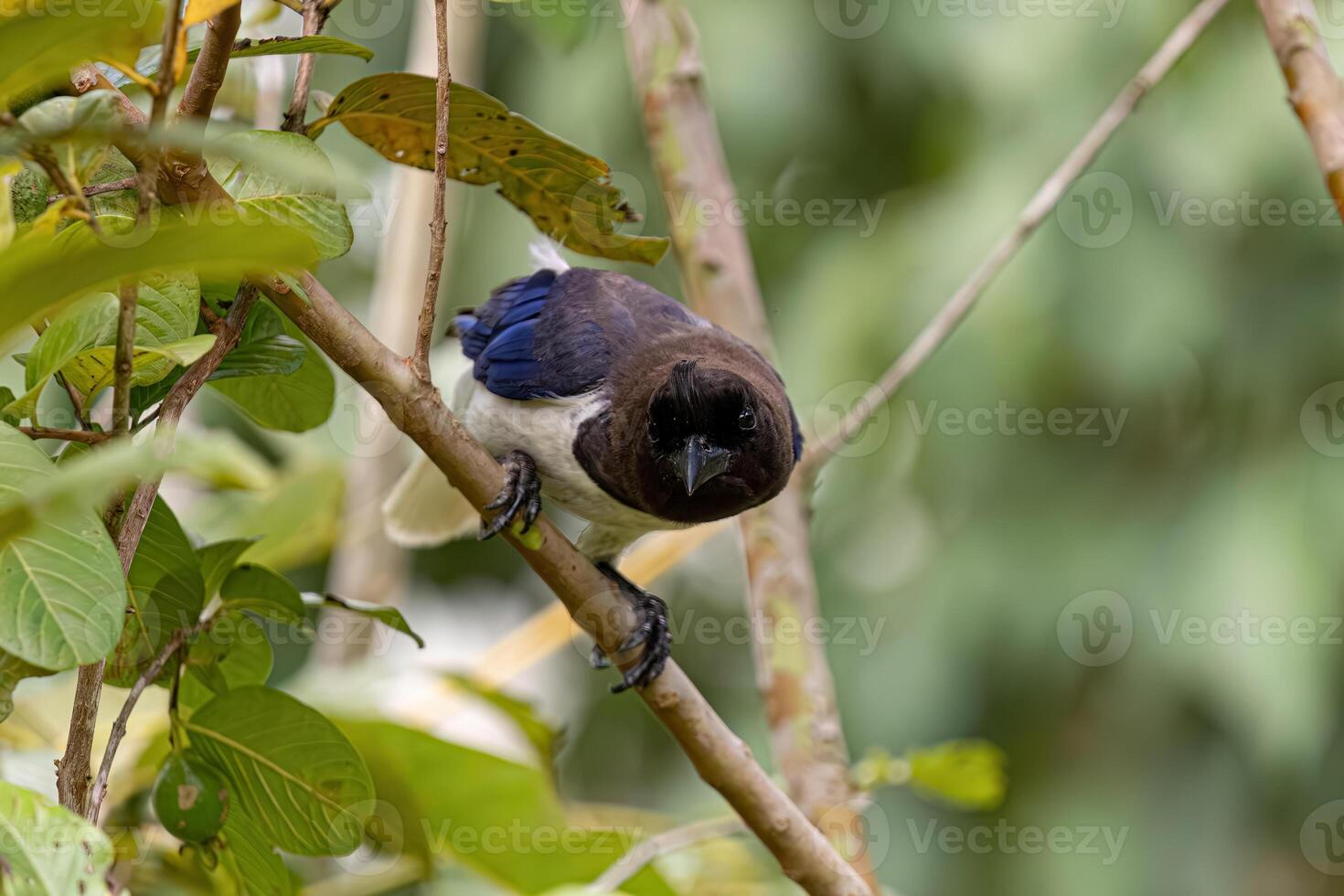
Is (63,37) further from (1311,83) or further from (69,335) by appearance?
(1311,83)

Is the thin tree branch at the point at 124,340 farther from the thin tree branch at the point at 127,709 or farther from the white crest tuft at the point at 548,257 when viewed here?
the white crest tuft at the point at 548,257

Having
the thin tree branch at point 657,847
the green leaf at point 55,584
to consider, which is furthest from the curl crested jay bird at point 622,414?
the green leaf at point 55,584

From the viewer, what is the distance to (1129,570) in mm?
5320

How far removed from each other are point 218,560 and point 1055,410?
4.60 m

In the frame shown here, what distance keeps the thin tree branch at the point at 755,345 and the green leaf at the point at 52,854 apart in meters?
1.67

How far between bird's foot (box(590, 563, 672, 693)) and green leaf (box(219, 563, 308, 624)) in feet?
Answer: 1.94

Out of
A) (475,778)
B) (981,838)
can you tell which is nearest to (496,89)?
(981,838)

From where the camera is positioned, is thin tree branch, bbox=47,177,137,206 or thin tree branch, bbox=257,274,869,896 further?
thin tree branch, bbox=257,274,869,896

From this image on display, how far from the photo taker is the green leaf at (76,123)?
943 mm

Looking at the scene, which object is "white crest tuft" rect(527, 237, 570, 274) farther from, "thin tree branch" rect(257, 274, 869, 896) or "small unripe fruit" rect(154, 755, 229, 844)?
"small unripe fruit" rect(154, 755, 229, 844)

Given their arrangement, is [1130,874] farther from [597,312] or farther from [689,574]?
[597,312]

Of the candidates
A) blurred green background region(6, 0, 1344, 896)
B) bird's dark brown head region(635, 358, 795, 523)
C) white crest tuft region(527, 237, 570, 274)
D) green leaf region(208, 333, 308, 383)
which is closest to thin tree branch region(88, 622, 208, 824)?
green leaf region(208, 333, 308, 383)

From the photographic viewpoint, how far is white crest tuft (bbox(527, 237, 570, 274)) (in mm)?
3178

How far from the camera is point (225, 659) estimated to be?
1.59 meters
